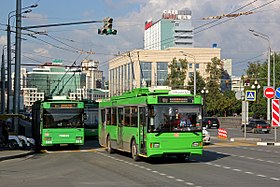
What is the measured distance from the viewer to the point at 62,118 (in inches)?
1122

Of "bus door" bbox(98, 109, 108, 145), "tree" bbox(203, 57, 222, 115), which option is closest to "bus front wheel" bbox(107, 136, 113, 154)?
"bus door" bbox(98, 109, 108, 145)

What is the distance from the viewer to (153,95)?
1989 centimetres

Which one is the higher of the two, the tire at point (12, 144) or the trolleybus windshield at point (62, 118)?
the trolleybus windshield at point (62, 118)

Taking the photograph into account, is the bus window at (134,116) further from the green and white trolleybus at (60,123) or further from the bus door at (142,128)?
the green and white trolleybus at (60,123)

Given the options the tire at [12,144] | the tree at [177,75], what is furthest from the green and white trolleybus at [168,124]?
the tree at [177,75]

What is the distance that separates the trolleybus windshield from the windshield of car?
9807 mm

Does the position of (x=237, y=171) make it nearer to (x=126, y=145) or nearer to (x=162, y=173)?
(x=162, y=173)

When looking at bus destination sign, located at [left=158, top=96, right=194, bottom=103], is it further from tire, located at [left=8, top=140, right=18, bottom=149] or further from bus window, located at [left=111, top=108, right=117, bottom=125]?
tire, located at [left=8, top=140, right=18, bottom=149]

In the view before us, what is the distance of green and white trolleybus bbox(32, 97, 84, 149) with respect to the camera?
28047 mm

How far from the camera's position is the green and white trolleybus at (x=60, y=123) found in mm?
28047

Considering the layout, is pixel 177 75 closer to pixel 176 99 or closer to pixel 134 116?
pixel 134 116

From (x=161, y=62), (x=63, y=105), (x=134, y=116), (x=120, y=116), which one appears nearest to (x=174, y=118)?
(x=134, y=116)

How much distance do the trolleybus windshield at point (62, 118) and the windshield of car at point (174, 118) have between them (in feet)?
32.2

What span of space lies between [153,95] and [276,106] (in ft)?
46.0
